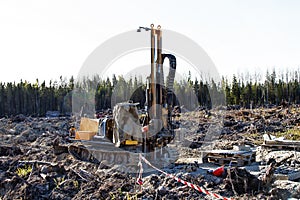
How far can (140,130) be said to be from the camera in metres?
11.7

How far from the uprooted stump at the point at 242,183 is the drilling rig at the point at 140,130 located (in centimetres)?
367

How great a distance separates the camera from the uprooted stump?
801cm

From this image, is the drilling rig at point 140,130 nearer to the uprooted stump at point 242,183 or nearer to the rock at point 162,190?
the rock at point 162,190

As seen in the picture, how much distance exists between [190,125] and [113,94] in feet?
77.4

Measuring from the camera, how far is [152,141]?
11.9m

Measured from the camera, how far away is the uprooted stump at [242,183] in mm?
8008

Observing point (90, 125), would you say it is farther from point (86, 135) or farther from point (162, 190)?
point (162, 190)

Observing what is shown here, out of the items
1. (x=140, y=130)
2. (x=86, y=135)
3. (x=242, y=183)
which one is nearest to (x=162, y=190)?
(x=242, y=183)

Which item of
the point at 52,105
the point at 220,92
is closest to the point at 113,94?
the point at 52,105

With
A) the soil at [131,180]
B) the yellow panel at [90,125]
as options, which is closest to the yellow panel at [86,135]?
the yellow panel at [90,125]

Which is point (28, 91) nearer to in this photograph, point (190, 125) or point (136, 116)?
point (190, 125)

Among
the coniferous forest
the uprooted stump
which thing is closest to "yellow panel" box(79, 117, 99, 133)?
the uprooted stump

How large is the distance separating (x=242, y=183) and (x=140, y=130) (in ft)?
14.2

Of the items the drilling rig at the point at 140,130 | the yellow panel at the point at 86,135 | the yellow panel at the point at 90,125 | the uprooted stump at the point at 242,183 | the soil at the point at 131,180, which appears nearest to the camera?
the uprooted stump at the point at 242,183
